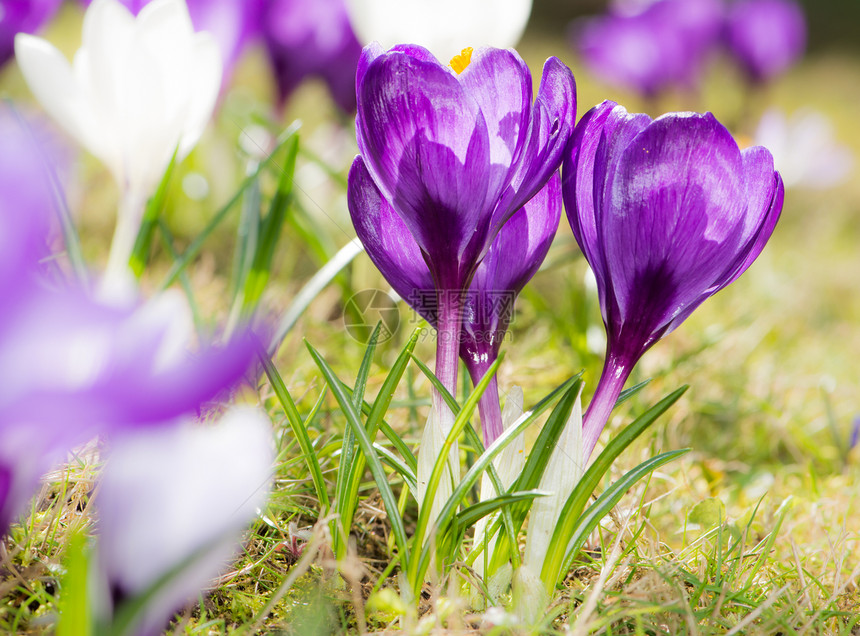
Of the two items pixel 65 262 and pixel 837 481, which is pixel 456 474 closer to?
pixel 837 481

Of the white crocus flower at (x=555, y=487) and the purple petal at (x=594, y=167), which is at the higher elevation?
the purple petal at (x=594, y=167)

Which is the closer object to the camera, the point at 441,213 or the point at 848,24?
the point at 441,213

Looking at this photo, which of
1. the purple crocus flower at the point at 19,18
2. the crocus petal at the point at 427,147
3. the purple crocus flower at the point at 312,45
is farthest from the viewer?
the purple crocus flower at the point at 312,45

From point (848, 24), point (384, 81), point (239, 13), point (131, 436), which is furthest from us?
point (848, 24)

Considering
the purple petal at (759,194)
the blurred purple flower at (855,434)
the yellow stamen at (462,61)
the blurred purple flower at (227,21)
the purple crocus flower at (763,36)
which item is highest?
the blurred purple flower at (227,21)

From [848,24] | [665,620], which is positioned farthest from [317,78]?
A: [848,24]

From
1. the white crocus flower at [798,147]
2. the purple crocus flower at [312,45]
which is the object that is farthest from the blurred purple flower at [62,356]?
the white crocus flower at [798,147]

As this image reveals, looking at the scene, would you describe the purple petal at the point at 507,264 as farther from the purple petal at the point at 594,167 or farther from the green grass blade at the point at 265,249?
the green grass blade at the point at 265,249
